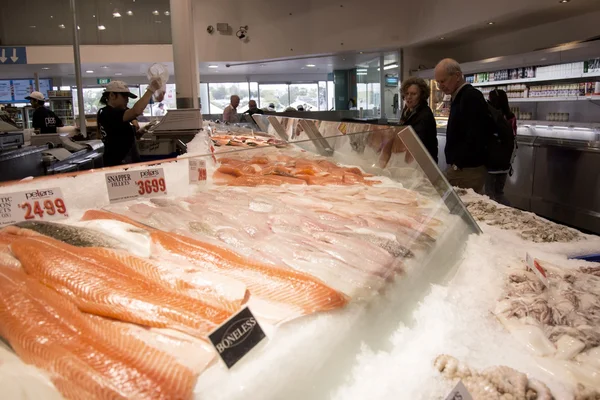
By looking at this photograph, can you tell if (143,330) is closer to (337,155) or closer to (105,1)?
(337,155)

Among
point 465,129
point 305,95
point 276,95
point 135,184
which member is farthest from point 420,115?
point 305,95

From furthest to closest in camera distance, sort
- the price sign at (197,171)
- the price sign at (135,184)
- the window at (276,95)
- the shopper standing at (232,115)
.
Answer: the window at (276,95)
the shopper standing at (232,115)
the price sign at (197,171)
the price sign at (135,184)

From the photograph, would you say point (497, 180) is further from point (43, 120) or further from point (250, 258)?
point (43, 120)

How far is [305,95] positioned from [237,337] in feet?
82.0

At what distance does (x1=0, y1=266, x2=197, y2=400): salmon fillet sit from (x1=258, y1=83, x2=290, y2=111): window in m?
23.7

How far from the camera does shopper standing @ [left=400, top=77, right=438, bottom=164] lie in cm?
427

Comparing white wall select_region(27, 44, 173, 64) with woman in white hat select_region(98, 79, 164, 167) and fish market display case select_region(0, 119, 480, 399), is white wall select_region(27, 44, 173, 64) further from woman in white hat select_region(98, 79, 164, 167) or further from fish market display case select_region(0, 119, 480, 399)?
fish market display case select_region(0, 119, 480, 399)

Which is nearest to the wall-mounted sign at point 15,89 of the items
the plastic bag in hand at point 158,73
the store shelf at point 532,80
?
the plastic bag in hand at point 158,73

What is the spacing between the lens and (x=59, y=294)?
1178 millimetres

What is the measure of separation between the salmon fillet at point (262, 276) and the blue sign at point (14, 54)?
19.0 metres

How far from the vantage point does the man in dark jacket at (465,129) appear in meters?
4.02

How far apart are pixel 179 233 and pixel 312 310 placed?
754mm

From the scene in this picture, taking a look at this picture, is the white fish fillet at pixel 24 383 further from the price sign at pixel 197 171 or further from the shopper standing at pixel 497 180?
the shopper standing at pixel 497 180

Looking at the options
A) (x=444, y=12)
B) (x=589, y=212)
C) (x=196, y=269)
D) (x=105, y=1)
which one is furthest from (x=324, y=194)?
(x=105, y=1)
